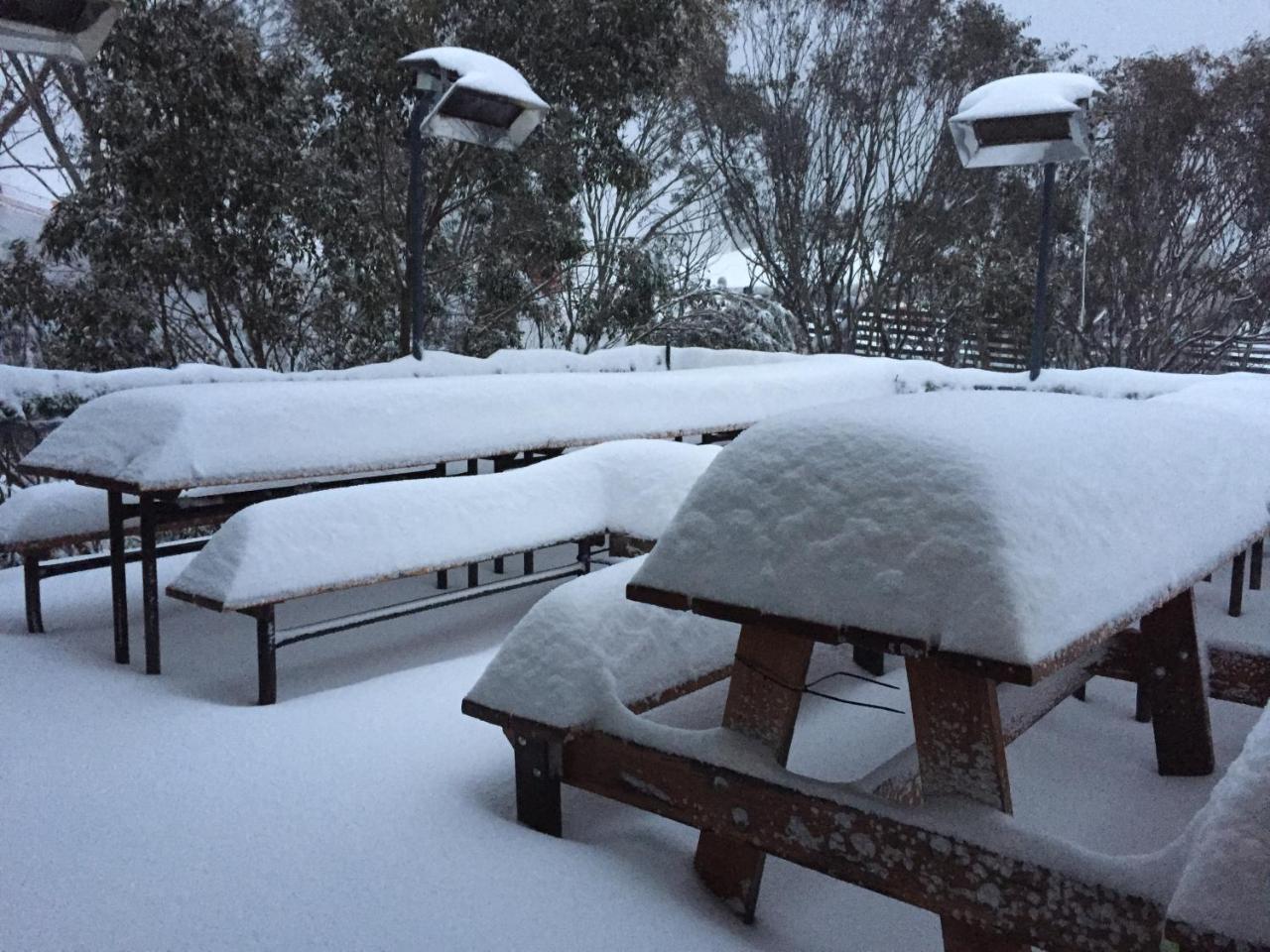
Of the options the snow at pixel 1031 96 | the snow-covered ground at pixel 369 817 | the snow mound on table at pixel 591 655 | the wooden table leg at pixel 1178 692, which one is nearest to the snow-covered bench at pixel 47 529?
the snow-covered ground at pixel 369 817

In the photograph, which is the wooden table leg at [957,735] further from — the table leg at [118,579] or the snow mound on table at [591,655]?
the table leg at [118,579]

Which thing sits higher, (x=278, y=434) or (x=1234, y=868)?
(x=278, y=434)

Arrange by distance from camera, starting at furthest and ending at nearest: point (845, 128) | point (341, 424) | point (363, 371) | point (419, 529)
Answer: point (845, 128), point (363, 371), point (341, 424), point (419, 529)

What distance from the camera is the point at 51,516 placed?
12.9 feet

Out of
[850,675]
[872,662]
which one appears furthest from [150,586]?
[872,662]

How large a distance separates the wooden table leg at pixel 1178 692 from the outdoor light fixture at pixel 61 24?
12.3ft

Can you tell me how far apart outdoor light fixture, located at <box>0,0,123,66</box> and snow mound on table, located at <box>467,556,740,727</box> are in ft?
8.73

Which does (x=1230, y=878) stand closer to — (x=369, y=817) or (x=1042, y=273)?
(x=369, y=817)

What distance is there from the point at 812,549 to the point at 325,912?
1.15m

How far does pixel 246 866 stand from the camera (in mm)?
2184

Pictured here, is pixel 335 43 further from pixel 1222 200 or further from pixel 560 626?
pixel 1222 200

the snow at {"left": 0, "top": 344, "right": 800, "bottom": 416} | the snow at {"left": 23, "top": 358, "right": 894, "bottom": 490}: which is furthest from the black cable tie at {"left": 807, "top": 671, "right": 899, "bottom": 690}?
the snow at {"left": 0, "top": 344, "right": 800, "bottom": 416}

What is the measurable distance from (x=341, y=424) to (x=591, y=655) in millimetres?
1929

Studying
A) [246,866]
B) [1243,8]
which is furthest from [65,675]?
[1243,8]
